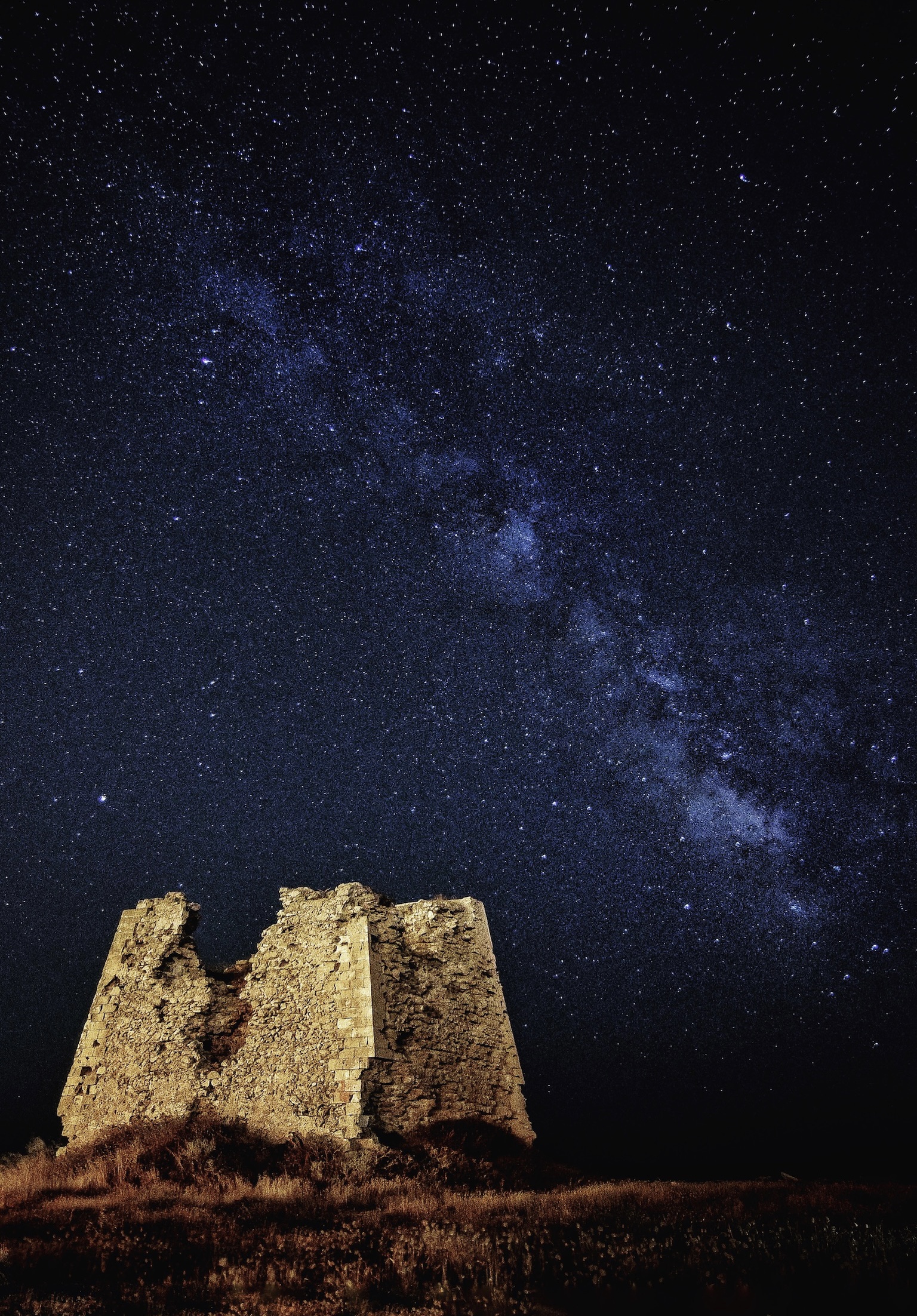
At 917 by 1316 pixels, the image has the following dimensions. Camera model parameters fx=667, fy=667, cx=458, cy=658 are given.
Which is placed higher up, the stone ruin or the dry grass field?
the stone ruin

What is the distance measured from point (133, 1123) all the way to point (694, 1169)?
64.0 feet

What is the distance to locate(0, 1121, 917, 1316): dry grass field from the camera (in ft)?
19.6

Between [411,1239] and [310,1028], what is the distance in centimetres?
661

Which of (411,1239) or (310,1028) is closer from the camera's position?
(411,1239)

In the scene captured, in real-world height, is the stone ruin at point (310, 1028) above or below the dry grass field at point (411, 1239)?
above

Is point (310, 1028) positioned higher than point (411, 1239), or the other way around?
point (310, 1028)

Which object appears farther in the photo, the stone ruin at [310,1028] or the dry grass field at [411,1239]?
the stone ruin at [310,1028]

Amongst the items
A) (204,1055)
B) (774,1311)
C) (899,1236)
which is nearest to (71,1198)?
(204,1055)

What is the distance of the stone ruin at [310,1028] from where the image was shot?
42.6ft

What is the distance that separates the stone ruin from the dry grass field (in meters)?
0.99

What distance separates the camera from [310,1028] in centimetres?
1358

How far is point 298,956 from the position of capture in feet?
48.1

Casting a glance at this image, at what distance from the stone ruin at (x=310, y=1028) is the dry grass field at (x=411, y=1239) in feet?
3.24

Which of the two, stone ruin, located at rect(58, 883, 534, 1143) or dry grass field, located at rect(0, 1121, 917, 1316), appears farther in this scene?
stone ruin, located at rect(58, 883, 534, 1143)
